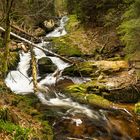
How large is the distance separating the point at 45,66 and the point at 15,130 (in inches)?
421

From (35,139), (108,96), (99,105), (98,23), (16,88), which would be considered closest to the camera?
(35,139)

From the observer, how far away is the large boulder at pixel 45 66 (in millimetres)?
18969

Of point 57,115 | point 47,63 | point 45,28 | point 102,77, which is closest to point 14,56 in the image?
point 47,63

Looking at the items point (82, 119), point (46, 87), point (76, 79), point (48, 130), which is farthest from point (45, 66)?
point (48, 130)

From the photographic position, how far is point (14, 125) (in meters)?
8.81

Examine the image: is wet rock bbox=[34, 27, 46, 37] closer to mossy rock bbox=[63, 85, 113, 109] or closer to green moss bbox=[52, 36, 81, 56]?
green moss bbox=[52, 36, 81, 56]

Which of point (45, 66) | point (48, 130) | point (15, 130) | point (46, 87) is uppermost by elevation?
point (15, 130)

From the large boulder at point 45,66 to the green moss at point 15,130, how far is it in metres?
10.3

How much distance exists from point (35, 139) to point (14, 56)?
12078 mm

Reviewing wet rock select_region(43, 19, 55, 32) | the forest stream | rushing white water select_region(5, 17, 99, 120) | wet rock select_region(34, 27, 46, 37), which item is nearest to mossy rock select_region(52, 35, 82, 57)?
rushing white water select_region(5, 17, 99, 120)

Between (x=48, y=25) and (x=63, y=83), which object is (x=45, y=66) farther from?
(x=48, y=25)

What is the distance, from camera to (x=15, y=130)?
852 centimetres

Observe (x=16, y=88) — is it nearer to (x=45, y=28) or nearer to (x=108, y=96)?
(x=108, y=96)

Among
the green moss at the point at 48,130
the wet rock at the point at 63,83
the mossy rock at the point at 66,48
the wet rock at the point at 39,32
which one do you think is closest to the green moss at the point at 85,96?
the wet rock at the point at 63,83
